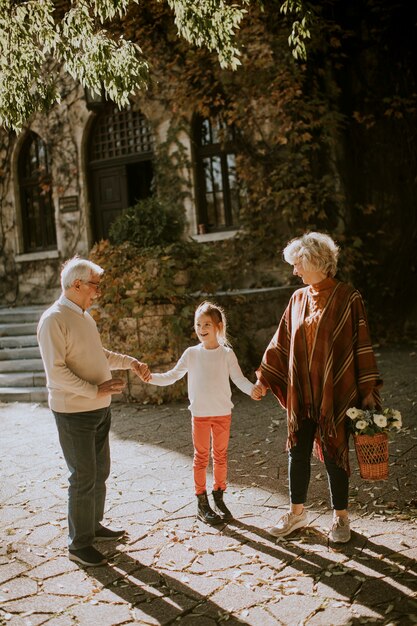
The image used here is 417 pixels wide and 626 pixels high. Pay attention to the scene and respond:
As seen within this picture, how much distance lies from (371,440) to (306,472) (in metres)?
0.49

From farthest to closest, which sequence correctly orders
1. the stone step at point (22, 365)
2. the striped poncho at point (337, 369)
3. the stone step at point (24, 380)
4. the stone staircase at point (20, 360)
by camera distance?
the stone step at point (22, 365), the stone step at point (24, 380), the stone staircase at point (20, 360), the striped poncho at point (337, 369)

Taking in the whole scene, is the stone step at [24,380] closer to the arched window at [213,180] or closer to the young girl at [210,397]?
the arched window at [213,180]

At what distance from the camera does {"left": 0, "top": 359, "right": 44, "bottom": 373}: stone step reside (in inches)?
356

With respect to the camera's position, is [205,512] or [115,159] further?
[115,159]

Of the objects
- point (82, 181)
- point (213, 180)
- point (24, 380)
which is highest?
point (82, 181)

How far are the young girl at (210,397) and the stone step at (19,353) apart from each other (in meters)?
5.85

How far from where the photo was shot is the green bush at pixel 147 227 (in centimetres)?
854

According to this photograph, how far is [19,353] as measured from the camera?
9500mm

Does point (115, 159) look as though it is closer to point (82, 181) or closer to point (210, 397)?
point (82, 181)

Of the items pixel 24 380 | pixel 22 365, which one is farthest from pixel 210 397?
pixel 22 365

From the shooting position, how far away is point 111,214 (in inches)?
512

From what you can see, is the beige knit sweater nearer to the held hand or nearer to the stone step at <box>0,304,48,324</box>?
the held hand

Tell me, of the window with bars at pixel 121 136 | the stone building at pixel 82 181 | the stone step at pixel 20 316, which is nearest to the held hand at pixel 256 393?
the stone step at pixel 20 316

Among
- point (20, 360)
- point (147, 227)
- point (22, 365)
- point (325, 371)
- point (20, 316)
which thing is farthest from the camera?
point (20, 316)
